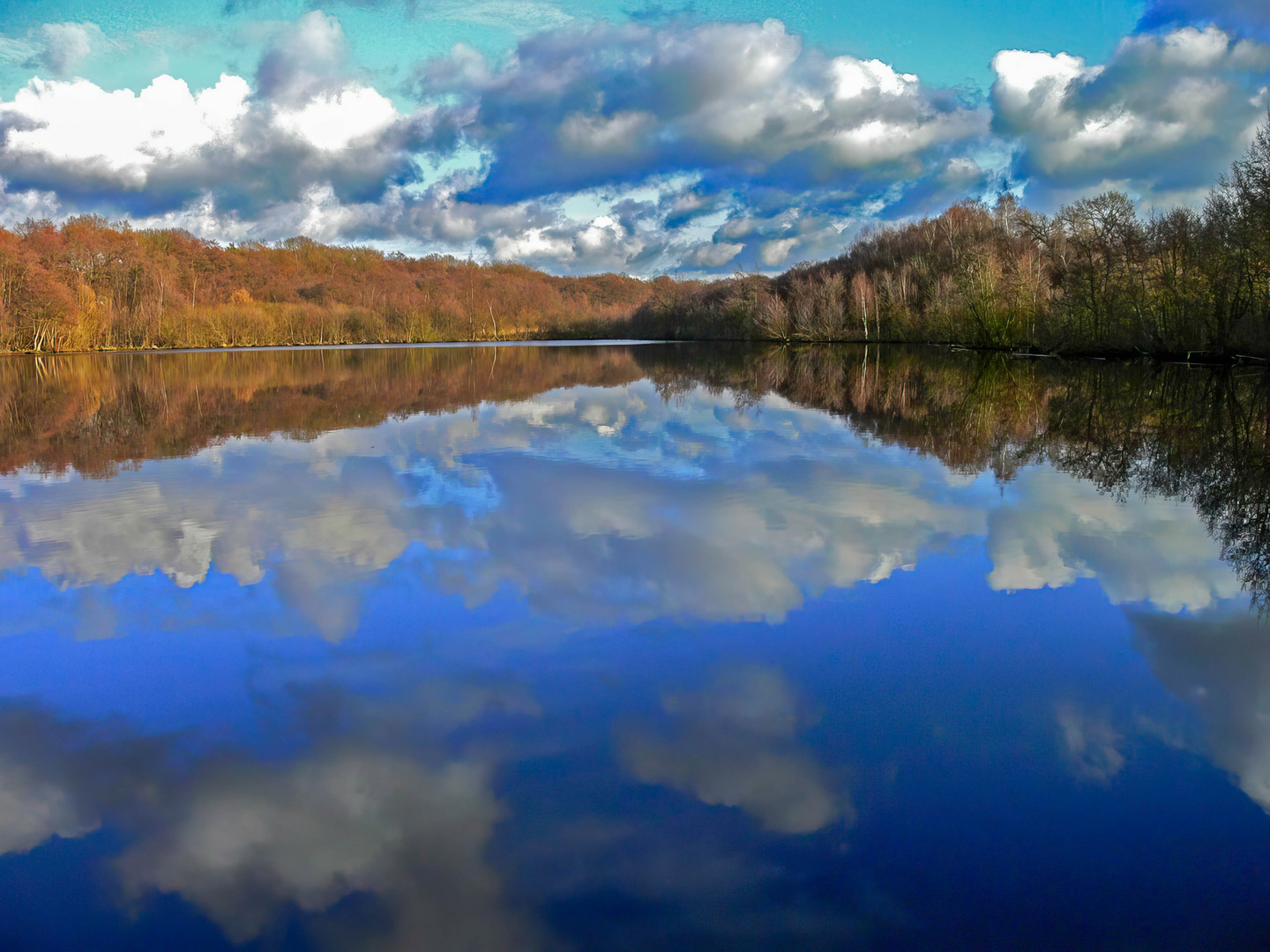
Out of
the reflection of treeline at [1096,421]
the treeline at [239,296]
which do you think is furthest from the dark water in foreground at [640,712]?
the treeline at [239,296]

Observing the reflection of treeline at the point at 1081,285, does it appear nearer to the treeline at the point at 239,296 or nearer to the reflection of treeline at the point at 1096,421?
the reflection of treeline at the point at 1096,421

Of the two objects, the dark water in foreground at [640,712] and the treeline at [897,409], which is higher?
the treeline at [897,409]

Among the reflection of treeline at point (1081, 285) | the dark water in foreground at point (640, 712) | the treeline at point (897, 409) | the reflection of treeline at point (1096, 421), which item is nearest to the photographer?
the dark water in foreground at point (640, 712)

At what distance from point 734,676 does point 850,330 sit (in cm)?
7233

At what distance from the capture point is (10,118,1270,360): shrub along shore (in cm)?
2733

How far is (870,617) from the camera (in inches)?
215

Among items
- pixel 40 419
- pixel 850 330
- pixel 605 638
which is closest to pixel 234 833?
pixel 605 638

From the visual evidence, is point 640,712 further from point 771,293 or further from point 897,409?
point 771,293

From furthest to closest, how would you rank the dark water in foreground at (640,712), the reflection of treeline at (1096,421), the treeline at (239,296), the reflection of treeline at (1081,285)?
the treeline at (239,296) → the reflection of treeline at (1081,285) → the reflection of treeline at (1096,421) → the dark water in foreground at (640,712)

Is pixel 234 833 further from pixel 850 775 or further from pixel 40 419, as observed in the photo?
pixel 40 419

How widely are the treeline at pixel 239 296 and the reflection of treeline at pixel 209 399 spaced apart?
2079 centimetres

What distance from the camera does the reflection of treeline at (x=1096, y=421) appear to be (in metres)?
8.99

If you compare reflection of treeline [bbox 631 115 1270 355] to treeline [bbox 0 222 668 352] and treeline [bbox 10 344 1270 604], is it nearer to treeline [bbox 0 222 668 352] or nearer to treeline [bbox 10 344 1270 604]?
treeline [bbox 10 344 1270 604]

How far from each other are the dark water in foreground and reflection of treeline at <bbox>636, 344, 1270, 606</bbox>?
177 mm
